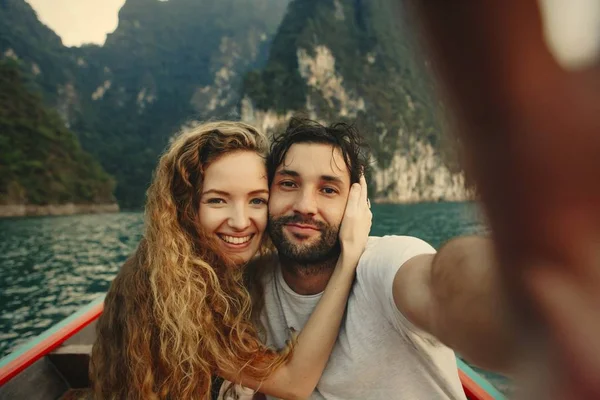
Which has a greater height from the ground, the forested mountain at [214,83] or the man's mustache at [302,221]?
the forested mountain at [214,83]

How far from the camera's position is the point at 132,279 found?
217 centimetres

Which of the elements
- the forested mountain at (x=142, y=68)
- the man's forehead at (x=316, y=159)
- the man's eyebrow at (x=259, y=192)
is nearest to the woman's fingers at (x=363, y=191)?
the man's forehead at (x=316, y=159)

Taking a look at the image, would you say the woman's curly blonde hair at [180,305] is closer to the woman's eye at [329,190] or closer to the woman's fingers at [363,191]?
the woman's eye at [329,190]

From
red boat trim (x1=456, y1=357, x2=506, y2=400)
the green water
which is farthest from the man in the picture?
red boat trim (x1=456, y1=357, x2=506, y2=400)

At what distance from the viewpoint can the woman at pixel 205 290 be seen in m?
1.90

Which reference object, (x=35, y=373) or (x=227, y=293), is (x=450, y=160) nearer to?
(x=227, y=293)

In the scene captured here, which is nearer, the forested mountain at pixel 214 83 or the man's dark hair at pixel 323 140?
the man's dark hair at pixel 323 140

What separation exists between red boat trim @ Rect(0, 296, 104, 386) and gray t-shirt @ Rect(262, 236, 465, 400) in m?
2.53

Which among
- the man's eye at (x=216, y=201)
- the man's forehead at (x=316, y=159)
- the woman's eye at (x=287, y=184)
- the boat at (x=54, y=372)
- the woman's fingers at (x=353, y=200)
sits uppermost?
the man's forehead at (x=316, y=159)

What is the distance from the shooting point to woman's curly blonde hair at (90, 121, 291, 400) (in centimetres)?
195

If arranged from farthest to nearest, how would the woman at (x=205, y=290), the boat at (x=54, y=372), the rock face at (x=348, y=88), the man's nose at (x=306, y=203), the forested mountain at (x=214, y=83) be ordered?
1. the forested mountain at (x=214, y=83)
2. the rock face at (x=348, y=88)
3. the boat at (x=54, y=372)
4. the man's nose at (x=306, y=203)
5. the woman at (x=205, y=290)

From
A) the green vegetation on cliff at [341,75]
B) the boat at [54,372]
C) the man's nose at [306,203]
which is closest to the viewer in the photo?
the man's nose at [306,203]

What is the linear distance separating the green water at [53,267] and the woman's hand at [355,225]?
0.97 m

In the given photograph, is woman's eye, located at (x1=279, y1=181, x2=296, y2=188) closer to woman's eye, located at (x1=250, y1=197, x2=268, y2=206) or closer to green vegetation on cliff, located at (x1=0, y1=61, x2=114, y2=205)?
woman's eye, located at (x1=250, y1=197, x2=268, y2=206)
